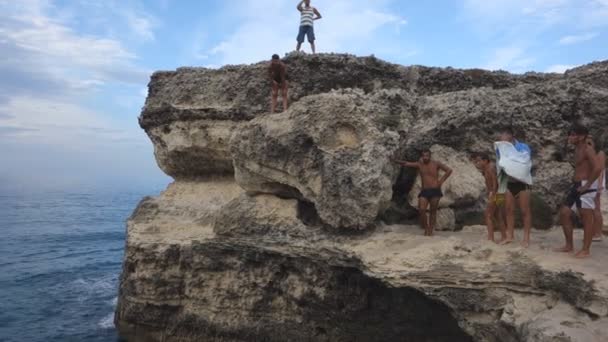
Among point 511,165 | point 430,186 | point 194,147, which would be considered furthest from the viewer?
point 194,147

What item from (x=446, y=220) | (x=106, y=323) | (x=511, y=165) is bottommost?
(x=106, y=323)

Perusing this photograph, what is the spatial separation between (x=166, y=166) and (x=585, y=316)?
10601 millimetres

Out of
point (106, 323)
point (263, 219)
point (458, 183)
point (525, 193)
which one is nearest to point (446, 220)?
point (458, 183)

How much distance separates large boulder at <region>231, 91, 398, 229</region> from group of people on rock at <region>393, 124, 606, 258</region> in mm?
783

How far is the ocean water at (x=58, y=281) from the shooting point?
12.9 m

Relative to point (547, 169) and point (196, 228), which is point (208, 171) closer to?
point (196, 228)

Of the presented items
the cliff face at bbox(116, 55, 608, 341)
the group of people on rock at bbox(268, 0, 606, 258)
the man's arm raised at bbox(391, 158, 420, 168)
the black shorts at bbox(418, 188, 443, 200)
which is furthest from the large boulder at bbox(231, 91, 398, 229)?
the group of people on rock at bbox(268, 0, 606, 258)

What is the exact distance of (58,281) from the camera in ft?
59.5

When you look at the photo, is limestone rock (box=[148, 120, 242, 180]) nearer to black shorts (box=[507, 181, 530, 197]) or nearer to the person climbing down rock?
the person climbing down rock

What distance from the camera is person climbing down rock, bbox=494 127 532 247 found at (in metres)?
7.21

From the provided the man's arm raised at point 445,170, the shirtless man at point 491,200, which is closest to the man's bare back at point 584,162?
the shirtless man at point 491,200

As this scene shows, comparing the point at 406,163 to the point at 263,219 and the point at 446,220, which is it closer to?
the point at 446,220

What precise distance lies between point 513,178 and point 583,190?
1041 millimetres

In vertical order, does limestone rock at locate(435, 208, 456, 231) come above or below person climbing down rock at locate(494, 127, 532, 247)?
below
